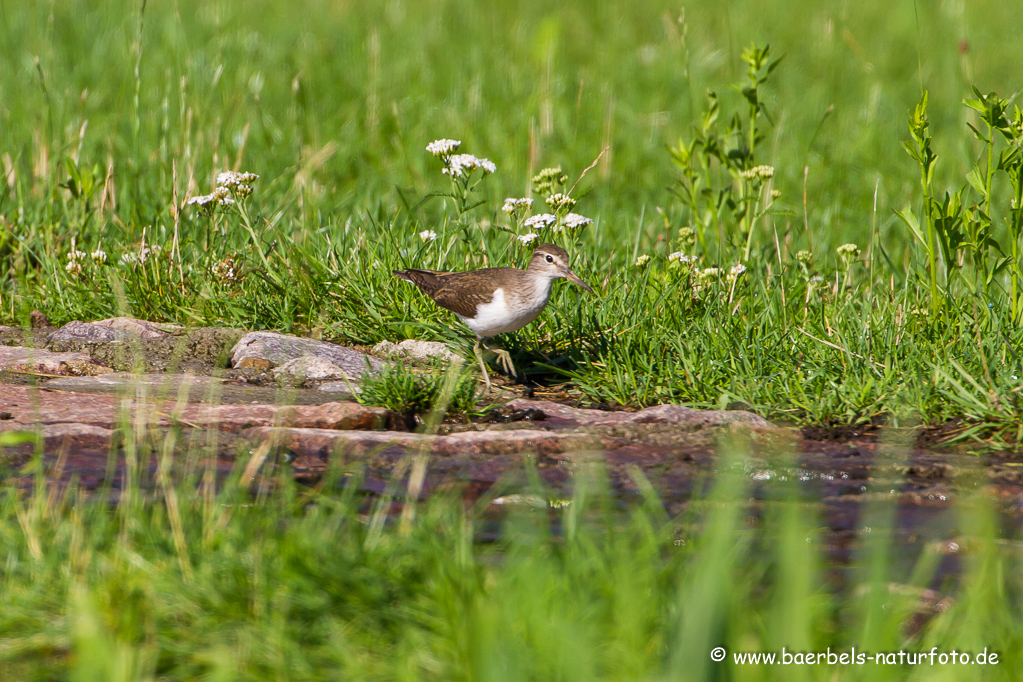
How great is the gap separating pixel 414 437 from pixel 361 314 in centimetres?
164

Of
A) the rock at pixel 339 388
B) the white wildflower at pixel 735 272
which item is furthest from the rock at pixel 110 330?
the white wildflower at pixel 735 272

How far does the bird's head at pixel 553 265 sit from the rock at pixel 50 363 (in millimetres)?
2025

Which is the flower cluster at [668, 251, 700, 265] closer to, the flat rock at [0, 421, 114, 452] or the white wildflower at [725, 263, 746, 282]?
the white wildflower at [725, 263, 746, 282]

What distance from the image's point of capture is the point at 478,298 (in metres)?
4.83

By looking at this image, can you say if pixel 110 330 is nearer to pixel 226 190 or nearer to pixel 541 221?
pixel 226 190

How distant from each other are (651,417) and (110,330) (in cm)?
269

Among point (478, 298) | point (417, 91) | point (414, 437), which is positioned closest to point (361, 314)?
point (478, 298)

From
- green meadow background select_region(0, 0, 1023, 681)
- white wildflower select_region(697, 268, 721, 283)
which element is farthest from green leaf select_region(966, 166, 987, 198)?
white wildflower select_region(697, 268, 721, 283)

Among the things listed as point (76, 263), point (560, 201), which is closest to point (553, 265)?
point (560, 201)

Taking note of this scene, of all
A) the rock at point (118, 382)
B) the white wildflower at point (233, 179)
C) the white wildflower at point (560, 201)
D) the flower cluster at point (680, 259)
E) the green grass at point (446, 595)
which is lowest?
the green grass at point (446, 595)

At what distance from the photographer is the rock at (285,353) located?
15.8ft

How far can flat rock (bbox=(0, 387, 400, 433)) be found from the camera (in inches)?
152

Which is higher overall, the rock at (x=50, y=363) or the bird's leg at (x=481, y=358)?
the bird's leg at (x=481, y=358)

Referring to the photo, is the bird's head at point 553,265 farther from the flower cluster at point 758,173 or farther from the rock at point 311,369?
the flower cluster at point 758,173
